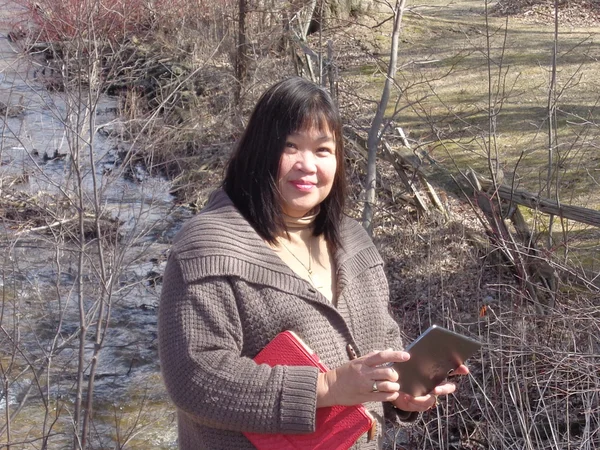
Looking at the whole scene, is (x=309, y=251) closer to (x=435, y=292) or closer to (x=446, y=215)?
(x=435, y=292)

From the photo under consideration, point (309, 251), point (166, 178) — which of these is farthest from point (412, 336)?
point (166, 178)

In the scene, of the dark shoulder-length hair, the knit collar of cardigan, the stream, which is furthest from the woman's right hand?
the stream

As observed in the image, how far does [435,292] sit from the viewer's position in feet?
20.9

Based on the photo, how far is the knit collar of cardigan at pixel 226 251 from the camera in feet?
7.11

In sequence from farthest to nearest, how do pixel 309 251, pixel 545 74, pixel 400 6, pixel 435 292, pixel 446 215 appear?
pixel 545 74 < pixel 446 215 < pixel 435 292 < pixel 400 6 < pixel 309 251

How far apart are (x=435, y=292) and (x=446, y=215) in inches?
62.3

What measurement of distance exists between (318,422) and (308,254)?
1.64 ft

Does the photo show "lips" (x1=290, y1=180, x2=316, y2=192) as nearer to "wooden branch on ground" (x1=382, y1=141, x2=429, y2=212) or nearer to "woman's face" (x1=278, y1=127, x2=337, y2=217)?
"woman's face" (x1=278, y1=127, x2=337, y2=217)

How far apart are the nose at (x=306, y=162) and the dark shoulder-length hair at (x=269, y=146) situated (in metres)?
0.06

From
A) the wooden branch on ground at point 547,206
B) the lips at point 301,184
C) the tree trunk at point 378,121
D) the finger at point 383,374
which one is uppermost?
the lips at point 301,184

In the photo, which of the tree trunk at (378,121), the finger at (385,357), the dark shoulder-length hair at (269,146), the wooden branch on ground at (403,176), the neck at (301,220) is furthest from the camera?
the wooden branch on ground at (403,176)

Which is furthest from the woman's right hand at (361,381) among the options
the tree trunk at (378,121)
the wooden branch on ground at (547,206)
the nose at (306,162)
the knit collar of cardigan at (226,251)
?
the wooden branch on ground at (547,206)

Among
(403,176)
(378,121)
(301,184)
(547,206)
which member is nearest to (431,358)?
(301,184)

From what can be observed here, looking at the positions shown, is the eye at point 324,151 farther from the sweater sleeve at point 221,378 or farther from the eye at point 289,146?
the sweater sleeve at point 221,378
